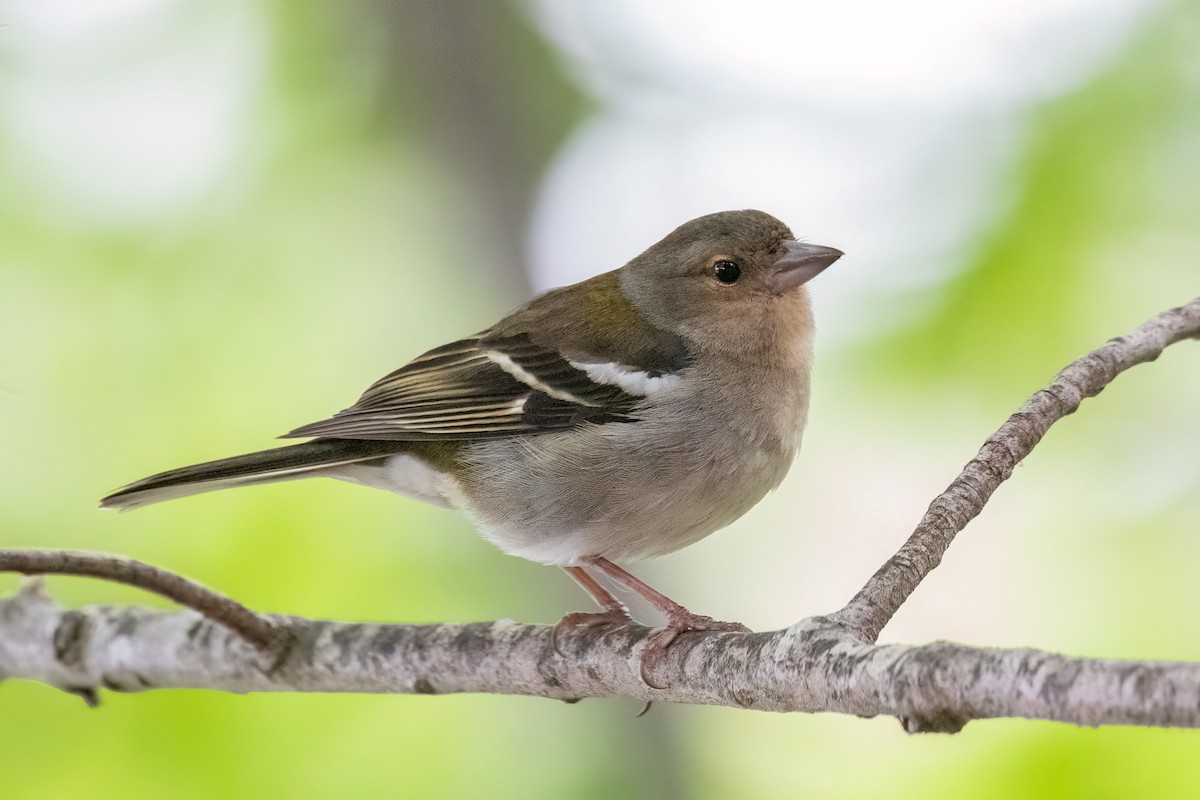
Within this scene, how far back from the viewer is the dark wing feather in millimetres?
3850

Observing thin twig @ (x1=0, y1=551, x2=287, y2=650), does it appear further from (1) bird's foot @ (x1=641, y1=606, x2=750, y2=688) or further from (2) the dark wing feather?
(1) bird's foot @ (x1=641, y1=606, x2=750, y2=688)

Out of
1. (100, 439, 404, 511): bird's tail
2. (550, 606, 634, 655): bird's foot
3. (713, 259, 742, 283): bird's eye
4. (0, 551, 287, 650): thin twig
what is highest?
(713, 259, 742, 283): bird's eye

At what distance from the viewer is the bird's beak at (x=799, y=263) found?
4.10 meters

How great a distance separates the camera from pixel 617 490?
12.0 feet

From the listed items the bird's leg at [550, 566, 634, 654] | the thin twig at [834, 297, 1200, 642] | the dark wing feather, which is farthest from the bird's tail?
the thin twig at [834, 297, 1200, 642]

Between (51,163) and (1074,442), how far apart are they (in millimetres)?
4989

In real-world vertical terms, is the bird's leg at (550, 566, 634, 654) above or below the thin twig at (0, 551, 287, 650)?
above

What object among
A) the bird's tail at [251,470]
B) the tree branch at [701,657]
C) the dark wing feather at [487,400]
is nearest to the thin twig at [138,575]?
the tree branch at [701,657]

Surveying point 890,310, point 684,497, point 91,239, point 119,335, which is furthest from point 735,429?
point 91,239

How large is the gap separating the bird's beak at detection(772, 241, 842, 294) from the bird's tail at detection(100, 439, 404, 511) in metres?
1.52

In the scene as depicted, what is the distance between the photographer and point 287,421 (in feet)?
17.6

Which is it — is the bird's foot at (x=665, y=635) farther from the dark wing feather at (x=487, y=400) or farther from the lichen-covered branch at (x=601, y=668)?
the dark wing feather at (x=487, y=400)

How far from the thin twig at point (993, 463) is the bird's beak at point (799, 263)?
122 cm

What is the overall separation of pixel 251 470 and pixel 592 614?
119 centimetres
